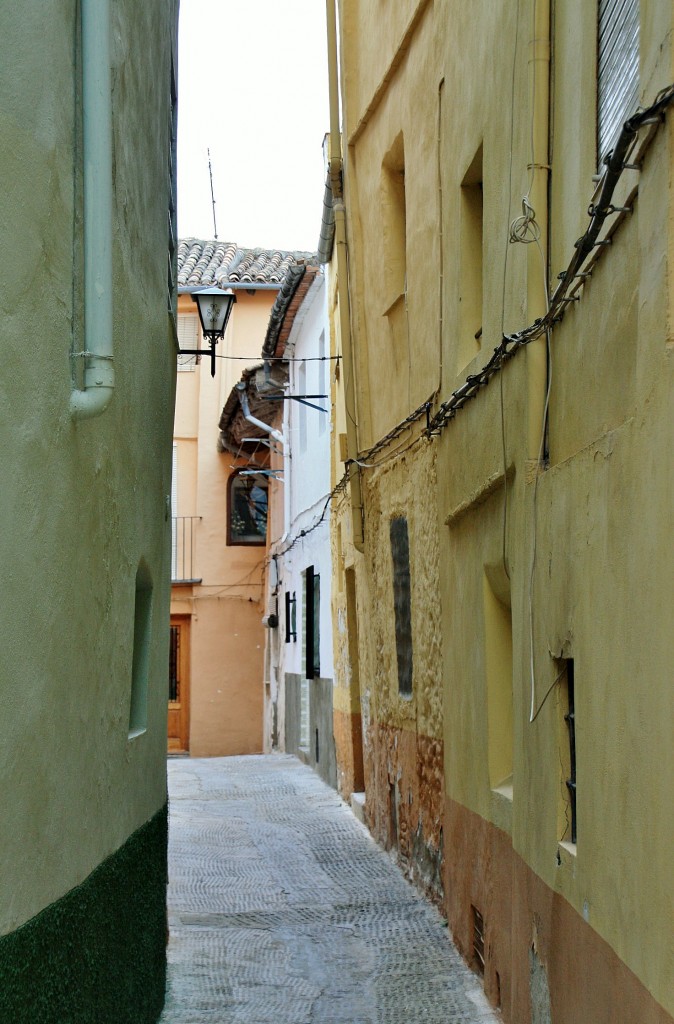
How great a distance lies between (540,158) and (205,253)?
79.2 ft

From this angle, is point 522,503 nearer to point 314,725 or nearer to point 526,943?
point 526,943

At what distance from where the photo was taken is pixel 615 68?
5355 millimetres

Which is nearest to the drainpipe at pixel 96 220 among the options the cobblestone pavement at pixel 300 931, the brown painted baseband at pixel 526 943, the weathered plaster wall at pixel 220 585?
the brown painted baseband at pixel 526 943

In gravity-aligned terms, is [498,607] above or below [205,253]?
below

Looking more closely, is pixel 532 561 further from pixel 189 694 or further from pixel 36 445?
pixel 189 694

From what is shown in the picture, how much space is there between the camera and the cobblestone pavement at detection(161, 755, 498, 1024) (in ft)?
25.3

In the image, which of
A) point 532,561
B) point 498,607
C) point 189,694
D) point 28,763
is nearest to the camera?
point 28,763

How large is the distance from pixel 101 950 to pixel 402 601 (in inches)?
251

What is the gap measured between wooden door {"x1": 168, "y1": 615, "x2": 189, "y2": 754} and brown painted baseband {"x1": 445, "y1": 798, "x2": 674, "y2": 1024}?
19085 millimetres

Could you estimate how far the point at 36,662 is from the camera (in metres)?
4.21

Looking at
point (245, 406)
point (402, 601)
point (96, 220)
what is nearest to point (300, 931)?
point (402, 601)

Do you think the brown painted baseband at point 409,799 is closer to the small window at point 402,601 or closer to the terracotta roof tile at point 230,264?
the small window at point 402,601

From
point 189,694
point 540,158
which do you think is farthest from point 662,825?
point 189,694

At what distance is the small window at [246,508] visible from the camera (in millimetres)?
28375
